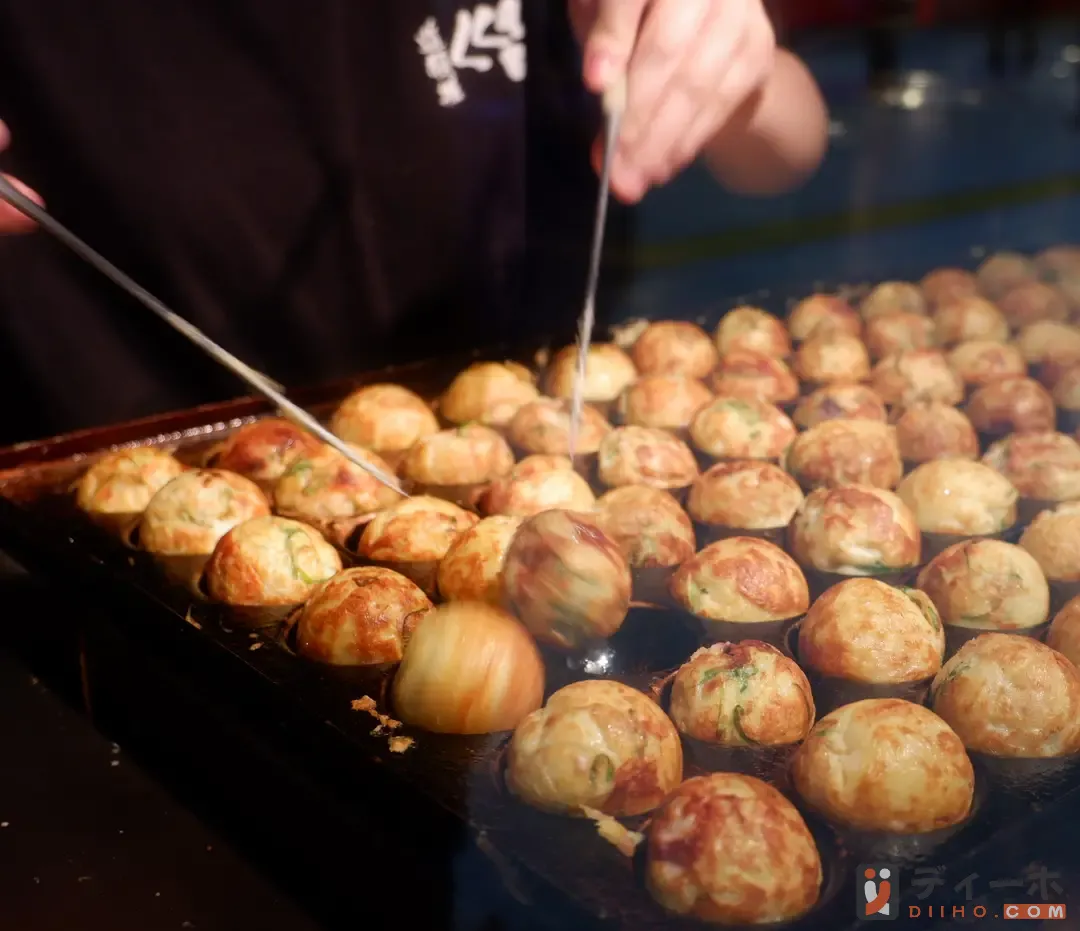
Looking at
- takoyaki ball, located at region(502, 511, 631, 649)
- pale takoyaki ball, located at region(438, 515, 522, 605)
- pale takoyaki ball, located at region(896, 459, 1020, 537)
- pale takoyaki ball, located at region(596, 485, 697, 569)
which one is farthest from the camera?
pale takoyaki ball, located at region(896, 459, 1020, 537)

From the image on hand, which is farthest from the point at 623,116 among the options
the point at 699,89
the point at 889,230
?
the point at 889,230

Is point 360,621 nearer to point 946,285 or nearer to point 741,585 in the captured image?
point 741,585

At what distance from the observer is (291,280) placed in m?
3.61

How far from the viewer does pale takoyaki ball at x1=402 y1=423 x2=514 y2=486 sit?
296 cm

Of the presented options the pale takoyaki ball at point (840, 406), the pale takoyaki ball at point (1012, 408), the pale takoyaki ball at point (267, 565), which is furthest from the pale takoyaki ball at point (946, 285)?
the pale takoyaki ball at point (267, 565)

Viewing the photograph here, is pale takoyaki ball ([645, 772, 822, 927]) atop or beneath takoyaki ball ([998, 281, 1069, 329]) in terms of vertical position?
beneath

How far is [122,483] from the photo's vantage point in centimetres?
279

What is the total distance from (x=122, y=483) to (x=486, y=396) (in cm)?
99

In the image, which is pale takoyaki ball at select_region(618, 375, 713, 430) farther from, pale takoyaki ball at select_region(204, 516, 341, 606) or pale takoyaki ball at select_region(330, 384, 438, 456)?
pale takoyaki ball at select_region(204, 516, 341, 606)

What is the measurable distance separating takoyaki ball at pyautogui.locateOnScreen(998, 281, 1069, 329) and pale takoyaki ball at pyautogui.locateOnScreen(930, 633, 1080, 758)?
2.19m

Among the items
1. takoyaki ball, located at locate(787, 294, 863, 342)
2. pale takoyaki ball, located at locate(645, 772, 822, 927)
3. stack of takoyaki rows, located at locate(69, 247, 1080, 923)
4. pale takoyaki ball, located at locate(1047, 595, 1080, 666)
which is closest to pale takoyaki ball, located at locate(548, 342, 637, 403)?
stack of takoyaki rows, located at locate(69, 247, 1080, 923)

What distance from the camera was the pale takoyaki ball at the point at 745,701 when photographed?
1983 millimetres

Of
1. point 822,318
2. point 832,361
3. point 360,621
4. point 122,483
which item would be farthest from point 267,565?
point 822,318

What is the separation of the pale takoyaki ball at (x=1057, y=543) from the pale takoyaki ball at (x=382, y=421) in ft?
4.84
